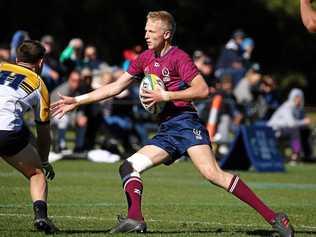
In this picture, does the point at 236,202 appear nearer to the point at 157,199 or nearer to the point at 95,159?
the point at 157,199

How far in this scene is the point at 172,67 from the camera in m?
9.69

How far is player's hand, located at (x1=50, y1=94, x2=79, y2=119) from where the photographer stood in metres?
9.74

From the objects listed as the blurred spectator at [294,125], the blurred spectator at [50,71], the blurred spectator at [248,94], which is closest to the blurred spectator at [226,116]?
the blurred spectator at [248,94]

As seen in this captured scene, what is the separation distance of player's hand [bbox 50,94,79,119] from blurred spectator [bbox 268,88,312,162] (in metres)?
13.0

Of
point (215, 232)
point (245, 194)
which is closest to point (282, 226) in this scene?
point (245, 194)

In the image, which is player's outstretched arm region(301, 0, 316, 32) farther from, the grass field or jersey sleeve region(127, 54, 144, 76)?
the grass field

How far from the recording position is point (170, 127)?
9.77 m

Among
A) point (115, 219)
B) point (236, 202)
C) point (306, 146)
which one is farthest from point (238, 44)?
point (115, 219)

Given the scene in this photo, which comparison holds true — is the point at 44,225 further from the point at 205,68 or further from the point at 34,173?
the point at 205,68

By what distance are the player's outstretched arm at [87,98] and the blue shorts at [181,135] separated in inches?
23.9

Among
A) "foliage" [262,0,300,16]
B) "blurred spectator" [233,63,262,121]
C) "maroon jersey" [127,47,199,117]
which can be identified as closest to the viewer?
"maroon jersey" [127,47,199,117]

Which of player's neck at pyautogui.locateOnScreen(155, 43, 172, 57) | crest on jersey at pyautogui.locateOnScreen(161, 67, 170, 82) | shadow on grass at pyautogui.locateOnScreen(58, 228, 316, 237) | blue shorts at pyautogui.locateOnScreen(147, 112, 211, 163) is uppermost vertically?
player's neck at pyautogui.locateOnScreen(155, 43, 172, 57)

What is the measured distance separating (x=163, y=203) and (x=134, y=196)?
295 centimetres

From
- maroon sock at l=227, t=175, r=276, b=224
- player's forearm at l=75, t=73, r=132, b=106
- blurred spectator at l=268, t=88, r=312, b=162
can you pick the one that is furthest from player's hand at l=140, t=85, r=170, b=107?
blurred spectator at l=268, t=88, r=312, b=162
